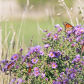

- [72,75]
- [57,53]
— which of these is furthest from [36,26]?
[72,75]

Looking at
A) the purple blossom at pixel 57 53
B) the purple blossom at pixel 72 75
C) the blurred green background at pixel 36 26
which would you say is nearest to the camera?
the purple blossom at pixel 72 75

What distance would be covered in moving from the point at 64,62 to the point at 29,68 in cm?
35

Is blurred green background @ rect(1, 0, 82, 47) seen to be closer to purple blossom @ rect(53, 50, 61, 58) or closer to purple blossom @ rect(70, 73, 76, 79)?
purple blossom @ rect(53, 50, 61, 58)

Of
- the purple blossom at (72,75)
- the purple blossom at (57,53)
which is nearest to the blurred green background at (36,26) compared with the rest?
the purple blossom at (57,53)

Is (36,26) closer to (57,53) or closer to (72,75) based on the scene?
(57,53)

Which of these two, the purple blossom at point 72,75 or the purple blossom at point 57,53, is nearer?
the purple blossom at point 72,75

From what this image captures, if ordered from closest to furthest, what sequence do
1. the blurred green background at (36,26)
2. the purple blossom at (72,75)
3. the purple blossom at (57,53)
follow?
the purple blossom at (72,75) < the purple blossom at (57,53) < the blurred green background at (36,26)

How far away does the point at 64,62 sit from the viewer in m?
1.73

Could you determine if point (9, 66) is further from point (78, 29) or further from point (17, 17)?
point (17, 17)

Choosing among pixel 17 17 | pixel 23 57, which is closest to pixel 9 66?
pixel 23 57

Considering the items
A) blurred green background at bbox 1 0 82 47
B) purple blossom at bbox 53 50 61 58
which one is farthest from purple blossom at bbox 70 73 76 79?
blurred green background at bbox 1 0 82 47

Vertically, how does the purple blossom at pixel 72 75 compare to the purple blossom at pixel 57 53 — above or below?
below

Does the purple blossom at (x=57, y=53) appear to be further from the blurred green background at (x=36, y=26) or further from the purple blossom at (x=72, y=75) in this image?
the blurred green background at (x=36, y=26)

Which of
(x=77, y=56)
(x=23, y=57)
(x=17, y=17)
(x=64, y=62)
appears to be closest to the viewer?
(x=77, y=56)
